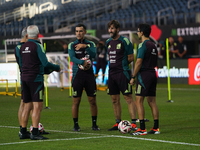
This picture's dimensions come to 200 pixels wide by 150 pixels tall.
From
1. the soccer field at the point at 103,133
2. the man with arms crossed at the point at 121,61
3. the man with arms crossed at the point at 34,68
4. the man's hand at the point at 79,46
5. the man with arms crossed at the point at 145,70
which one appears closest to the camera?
the soccer field at the point at 103,133

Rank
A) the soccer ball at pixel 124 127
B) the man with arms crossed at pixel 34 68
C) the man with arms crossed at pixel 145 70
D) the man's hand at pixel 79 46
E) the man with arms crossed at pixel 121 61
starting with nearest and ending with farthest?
the man with arms crossed at pixel 34 68 → the man with arms crossed at pixel 145 70 → the soccer ball at pixel 124 127 → the man's hand at pixel 79 46 → the man with arms crossed at pixel 121 61

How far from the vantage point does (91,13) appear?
104 feet

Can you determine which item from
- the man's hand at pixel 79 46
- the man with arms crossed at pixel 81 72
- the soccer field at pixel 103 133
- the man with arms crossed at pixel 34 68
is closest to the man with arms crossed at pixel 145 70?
the soccer field at pixel 103 133

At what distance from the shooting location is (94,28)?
89.7 feet

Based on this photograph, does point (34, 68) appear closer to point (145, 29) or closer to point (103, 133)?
point (103, 133)

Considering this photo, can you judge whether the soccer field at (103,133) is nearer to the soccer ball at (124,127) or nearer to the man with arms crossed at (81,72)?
the soccer ball at (124,127)

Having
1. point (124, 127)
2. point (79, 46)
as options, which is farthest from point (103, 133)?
point (79, 46)

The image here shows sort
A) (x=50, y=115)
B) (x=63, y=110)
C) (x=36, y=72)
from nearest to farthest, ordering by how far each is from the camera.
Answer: (x=36, y=72) < (x=50, y=115) < (x=63, y=110)

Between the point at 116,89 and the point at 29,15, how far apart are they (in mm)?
26572

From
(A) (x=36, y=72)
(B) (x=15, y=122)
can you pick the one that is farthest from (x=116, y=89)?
(B) (x=15, y=122)

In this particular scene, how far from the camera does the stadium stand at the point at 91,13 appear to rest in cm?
2537

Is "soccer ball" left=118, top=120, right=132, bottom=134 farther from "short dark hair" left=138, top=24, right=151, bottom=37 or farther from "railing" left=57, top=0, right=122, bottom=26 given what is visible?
"railing" left=57, top=0, right=122, bottom=26

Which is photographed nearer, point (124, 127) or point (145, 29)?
point (145, 29)

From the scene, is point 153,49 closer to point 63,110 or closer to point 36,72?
point 36,72
